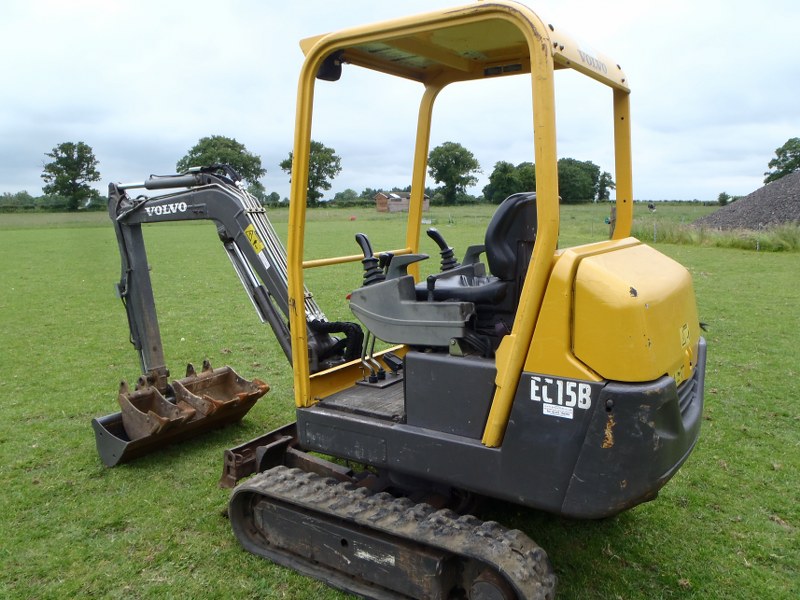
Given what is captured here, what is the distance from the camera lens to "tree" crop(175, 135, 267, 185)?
68.6m

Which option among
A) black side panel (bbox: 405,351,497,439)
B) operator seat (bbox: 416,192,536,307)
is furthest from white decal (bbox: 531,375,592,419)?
operator seat (bbox: 416,192,536,307)

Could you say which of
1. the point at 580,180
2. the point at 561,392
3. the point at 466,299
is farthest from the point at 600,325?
the point at 580,180

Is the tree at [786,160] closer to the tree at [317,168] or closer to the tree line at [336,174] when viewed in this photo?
the tree line at [336,174]

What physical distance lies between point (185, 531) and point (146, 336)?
2014 millimetres

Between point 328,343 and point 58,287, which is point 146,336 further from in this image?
point 58,287

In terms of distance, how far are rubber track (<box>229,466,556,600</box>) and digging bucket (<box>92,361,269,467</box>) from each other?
4.88 ft

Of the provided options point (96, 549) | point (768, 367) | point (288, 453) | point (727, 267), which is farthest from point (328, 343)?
point (727, 267)

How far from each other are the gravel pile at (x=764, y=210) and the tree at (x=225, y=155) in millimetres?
44561

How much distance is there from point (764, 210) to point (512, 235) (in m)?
33.1

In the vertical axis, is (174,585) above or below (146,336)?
below

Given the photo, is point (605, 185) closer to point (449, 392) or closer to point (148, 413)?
point (449, 392)

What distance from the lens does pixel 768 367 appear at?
8.05m

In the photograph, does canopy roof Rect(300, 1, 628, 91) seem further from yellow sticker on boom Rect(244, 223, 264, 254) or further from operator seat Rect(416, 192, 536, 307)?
yellow sticker on boom Rect(244, 223, 264, 254)

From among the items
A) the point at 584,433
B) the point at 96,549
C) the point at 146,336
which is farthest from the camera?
the point at 146,336
